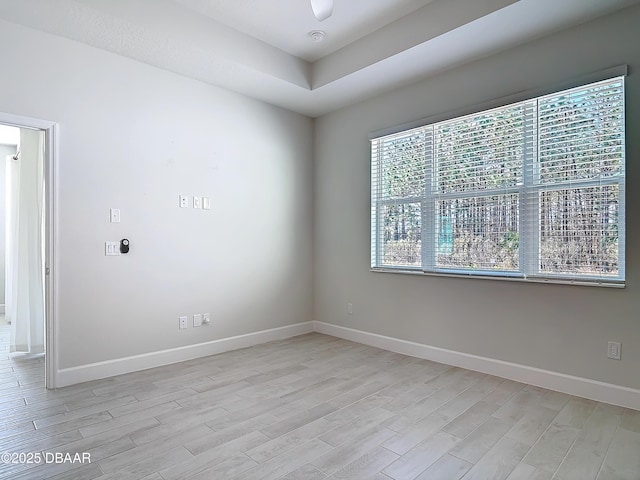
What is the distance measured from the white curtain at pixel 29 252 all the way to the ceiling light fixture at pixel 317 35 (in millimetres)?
2966

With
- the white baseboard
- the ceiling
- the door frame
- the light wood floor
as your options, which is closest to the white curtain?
Answer: the light wood floor

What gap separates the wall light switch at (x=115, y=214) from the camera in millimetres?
3299

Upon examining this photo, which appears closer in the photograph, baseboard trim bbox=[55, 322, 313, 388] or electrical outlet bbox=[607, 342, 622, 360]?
electrical outlet bbox=[607, 342, 622, 360]

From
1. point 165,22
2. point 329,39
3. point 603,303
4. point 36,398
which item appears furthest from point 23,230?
point 603,303

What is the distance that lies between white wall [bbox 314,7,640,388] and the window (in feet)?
0.40

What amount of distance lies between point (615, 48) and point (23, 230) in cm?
564

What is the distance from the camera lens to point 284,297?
470cm

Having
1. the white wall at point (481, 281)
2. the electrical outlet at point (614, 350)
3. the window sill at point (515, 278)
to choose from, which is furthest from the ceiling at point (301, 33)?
the electrical outlet at point (614, 350)

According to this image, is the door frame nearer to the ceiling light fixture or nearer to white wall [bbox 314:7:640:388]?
the ceiling light fixture

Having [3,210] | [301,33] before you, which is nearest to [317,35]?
[301,33]

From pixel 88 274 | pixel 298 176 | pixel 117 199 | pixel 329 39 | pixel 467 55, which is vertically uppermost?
pixel 329 39

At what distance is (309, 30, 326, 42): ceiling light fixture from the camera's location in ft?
11.4

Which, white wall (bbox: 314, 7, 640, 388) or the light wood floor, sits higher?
white wall (bbox: 314, 7, 640, 388)

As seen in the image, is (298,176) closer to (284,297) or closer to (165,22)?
(284,297)
